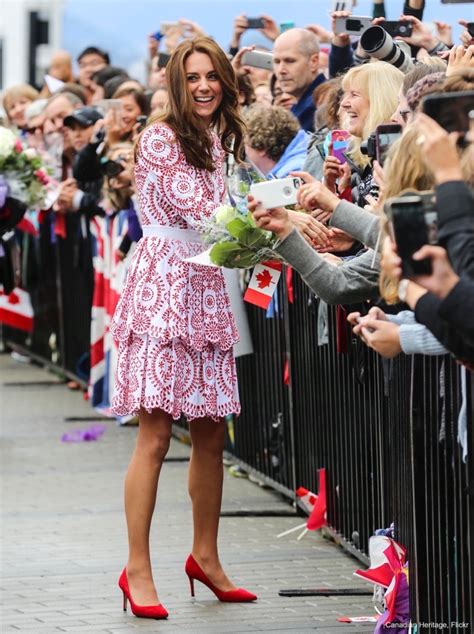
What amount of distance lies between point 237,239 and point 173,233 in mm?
1022

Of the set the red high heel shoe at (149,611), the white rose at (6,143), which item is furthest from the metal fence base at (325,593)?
the white rose at (6,143)

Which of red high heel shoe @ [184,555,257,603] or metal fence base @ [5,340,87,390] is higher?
red high heel shoe @ [184,555,257,603]

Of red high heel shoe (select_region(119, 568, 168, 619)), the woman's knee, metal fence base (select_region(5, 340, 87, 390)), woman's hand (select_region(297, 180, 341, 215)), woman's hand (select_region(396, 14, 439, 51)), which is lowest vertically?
metal fence base (select_region(5, 340, 87, 390))

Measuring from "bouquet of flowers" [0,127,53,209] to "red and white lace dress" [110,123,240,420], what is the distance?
4.36 meters

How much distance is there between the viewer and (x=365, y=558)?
7230mm

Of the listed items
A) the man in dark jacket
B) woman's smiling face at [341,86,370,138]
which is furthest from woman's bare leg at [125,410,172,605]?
the man in dark jacket

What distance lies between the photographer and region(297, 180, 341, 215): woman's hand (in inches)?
206

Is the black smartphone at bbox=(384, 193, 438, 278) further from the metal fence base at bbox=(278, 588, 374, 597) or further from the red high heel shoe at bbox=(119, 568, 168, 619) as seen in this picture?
the metal fence base at bbox=(278, 588, 374, 597)

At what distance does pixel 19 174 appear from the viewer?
36.5ft

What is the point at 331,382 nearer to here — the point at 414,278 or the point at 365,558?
the point at 365,558

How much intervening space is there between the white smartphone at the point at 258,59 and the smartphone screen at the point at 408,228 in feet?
20.8

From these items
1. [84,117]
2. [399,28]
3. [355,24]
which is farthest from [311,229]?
[84,117]

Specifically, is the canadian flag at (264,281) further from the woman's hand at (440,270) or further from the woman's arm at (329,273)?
the woman's hand at (440,270)

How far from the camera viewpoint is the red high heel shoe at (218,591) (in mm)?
6820
